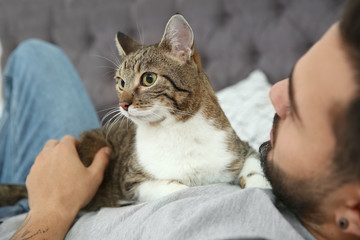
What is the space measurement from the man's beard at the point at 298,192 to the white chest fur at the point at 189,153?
207 millimetres

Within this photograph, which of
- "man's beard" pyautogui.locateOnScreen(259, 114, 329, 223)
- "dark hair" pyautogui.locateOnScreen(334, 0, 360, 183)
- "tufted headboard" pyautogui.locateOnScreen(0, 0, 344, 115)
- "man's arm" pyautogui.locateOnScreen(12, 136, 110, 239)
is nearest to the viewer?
"dark hair" pyautogui.locateOnScreen(334, 0, 360, 183)

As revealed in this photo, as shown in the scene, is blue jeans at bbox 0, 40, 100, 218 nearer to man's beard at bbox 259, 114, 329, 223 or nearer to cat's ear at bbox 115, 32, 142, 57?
cat's ear at bbox 115, 32, 142, 57

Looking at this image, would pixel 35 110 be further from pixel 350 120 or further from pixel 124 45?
pixel 350 120

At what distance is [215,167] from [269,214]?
12.4 inches

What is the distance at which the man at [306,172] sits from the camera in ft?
1.79

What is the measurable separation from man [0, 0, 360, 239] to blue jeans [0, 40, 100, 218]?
619 millimetres

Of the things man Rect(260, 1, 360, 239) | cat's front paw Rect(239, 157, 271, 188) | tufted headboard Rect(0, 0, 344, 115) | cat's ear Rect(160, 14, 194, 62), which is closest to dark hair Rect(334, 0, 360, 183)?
man Rect(260, 1, 360, 239)

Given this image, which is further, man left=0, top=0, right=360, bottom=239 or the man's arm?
the man's arm

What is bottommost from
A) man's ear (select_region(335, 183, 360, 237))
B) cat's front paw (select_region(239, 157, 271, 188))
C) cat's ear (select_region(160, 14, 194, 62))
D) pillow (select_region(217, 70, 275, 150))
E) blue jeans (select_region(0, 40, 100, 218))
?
pillow (select_region(217, 70, 275, 150))

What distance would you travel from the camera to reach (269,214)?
2.01ft

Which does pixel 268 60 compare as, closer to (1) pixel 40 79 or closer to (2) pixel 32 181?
(1) pixel 40 79

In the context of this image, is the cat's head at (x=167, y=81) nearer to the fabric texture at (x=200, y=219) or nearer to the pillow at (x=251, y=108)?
the fabric texture at (x=200, y=219)

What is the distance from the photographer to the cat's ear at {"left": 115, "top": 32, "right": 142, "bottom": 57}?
109 centimetres

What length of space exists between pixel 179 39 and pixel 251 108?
0.73 meters
